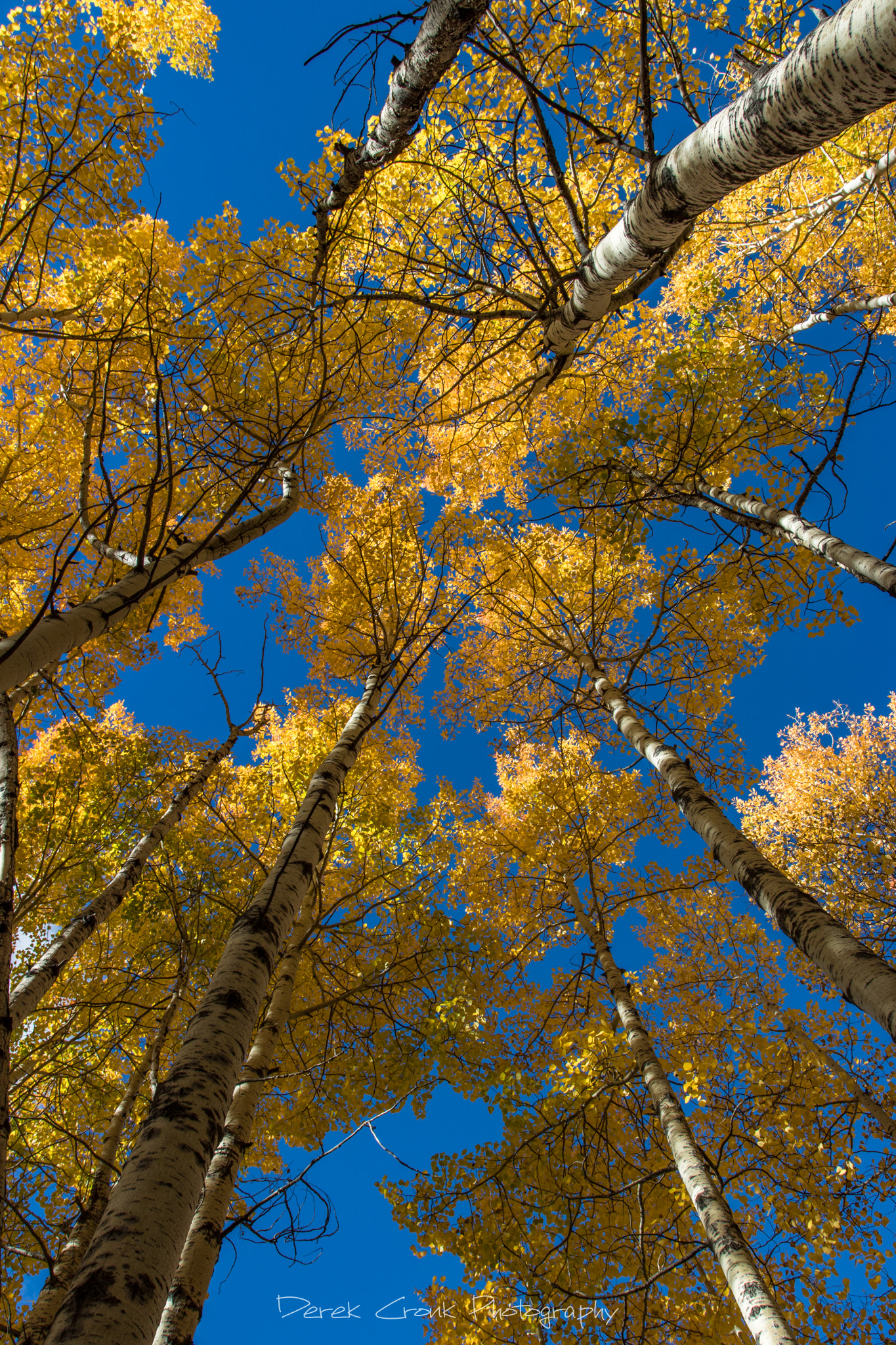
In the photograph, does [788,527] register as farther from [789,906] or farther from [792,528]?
[789,906]

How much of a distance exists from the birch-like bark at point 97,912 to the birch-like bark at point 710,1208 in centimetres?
340

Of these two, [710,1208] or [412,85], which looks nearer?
[412,85]

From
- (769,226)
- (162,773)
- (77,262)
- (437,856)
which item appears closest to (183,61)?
(77,262)

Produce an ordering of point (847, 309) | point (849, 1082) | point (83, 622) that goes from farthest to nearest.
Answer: point (847, 309), point (849, 1082), point (83, 622)

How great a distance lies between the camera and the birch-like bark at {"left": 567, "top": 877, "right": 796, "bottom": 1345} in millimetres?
2369

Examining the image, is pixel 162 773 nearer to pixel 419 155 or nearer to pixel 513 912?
pixel 513 912

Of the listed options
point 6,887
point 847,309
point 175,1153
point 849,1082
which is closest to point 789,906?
point 175,1153

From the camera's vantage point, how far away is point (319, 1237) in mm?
2912

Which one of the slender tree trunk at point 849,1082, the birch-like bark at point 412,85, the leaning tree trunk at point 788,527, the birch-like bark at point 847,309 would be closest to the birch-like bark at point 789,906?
the leaning tree trunk at point 788,527

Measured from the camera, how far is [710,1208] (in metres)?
2.82

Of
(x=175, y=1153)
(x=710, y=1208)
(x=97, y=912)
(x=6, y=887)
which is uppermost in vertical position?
(x=97, y=912)

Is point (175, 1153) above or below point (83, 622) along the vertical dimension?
below

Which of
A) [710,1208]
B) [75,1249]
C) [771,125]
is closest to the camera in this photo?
[771,125]

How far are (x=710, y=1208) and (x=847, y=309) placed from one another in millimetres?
9904
